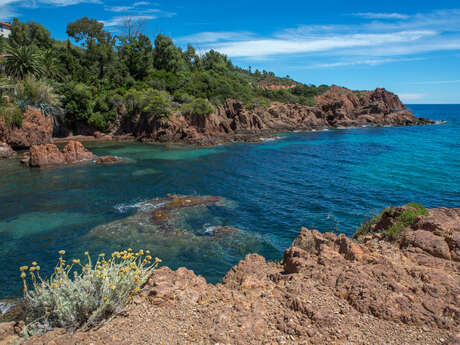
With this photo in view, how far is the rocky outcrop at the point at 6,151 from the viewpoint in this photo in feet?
105

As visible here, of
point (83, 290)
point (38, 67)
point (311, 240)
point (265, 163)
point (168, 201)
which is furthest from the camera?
point (38, 67)

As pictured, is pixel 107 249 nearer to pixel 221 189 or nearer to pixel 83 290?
pixel 83 290

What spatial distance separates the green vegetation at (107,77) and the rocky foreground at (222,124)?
1.33 metres

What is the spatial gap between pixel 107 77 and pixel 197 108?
20.5 m

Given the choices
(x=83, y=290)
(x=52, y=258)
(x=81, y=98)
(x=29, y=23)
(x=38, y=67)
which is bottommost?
(x=52, y=258)

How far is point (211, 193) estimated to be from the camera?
2145 centimetres

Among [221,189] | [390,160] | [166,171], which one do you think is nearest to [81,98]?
[166,171]

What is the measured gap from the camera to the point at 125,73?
57562 mm

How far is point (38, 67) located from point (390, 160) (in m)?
47.6

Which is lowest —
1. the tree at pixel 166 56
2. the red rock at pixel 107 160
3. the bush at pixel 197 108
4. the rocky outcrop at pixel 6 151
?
the red rock at pixel 107 160

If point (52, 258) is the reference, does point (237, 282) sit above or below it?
above

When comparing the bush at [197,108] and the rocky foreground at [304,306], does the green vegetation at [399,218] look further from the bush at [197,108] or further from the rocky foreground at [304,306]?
the bush at [197,108]

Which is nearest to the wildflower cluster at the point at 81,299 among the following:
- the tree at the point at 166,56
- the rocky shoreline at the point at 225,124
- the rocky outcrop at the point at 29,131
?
the rocky shoreline at the point at 225,124

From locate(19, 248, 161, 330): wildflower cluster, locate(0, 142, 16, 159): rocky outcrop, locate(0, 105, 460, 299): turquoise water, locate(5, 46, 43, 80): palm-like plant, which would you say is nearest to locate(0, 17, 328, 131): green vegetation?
locate(5, 46, 43, 80): palm-like plant
